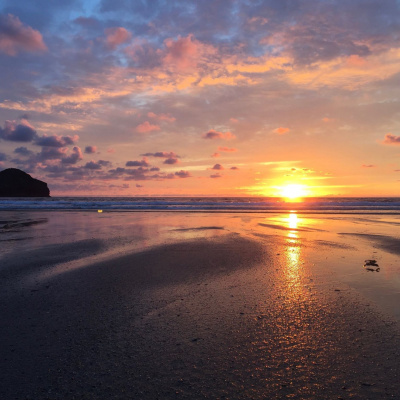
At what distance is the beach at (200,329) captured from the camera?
2.21 metres

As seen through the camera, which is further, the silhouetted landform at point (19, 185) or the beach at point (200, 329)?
the silhouetted landform at point (19, 185)

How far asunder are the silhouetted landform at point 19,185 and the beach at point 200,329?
417 ft

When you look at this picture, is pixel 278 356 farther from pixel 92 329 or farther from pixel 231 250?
pixel 231 250

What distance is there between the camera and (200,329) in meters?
3.15

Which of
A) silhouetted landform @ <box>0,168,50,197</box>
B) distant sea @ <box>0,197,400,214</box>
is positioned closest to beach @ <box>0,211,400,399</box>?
distant sea @ <box>0,197,400,214</box>

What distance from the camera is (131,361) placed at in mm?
2525

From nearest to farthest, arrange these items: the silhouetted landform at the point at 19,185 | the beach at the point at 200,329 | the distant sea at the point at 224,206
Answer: the beach at the point at 200,329 → the distant sea at the point at 224,206 → the silhouetted landform at the point at 19,185

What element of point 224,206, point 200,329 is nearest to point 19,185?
point 224,206

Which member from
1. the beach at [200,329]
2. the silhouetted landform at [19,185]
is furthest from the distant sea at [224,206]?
the silhouetted landform at [19,185]

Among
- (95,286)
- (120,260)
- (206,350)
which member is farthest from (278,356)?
(120,260)

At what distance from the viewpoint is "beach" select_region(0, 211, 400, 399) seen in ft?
7.26

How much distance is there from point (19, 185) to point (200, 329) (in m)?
134

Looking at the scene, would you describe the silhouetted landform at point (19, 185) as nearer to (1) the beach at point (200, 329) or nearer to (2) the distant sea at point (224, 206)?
(2) the distant sea at point (224, 206)

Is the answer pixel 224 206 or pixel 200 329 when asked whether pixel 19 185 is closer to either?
pixel 224 206
